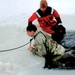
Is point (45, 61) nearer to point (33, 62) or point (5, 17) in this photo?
point (33, 62)

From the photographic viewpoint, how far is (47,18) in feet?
13.7

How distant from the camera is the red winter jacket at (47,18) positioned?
4117 mm

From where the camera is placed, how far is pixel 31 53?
13.1 ft

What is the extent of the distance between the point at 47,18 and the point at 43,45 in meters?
0.50

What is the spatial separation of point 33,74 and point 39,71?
0.30ft

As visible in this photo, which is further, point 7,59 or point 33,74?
point 7,59

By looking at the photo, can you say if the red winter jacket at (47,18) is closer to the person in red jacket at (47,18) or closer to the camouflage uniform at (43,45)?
the person in red jacket at (47,18)

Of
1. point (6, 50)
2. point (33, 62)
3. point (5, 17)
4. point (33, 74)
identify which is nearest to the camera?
point (33, 74)

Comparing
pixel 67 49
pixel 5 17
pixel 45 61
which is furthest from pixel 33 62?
pixel 5 17

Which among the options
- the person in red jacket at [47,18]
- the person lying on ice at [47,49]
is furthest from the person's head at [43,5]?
the person lying on ice at [47,49]

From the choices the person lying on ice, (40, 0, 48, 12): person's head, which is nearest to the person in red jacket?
(40, 0, 48, 12): person's head

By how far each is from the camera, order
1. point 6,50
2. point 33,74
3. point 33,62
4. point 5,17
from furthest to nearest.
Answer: point 5,17 → point 6,50 → point 33,62 → point 33,74

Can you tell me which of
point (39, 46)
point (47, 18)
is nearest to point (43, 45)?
point (39, 46)

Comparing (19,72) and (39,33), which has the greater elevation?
(39,33)
